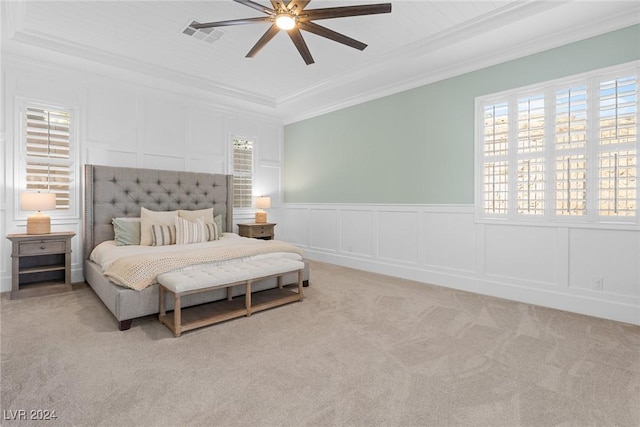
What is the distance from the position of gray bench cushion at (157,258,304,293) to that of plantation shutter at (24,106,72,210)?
2.33 metres

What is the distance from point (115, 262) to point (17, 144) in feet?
6.73

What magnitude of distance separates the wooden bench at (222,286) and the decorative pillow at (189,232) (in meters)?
1.11

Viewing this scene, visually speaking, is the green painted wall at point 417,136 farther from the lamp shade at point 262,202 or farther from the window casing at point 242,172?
the window casing at point 242,172

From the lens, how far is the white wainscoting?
2930mm

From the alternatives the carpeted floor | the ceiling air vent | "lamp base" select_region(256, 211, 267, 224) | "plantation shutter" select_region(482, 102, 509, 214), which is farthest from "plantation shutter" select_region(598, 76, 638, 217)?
"lamp base" select_region(256, 211, 267, 224)

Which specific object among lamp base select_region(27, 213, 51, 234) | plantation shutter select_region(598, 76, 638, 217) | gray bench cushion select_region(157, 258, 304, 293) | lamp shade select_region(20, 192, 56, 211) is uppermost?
plantation shutter select_region(598, 76, 638, 217)

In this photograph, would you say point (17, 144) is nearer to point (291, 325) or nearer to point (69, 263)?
point (69, 263)

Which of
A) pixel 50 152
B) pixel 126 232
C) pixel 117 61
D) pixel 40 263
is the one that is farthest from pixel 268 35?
pixel 40 263

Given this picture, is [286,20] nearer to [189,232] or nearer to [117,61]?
[117,61]

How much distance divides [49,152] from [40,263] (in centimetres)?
129

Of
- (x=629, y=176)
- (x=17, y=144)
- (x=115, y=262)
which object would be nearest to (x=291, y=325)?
(x=115, y=262)

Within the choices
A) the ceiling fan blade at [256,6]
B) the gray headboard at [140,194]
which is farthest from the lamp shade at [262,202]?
the ceiling fan blade at [256,6]

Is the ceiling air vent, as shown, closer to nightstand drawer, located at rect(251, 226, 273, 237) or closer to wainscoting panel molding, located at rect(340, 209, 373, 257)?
nightstand drawer, located at rect(251, 226, 273, 237)

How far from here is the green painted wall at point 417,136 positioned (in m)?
3.17
